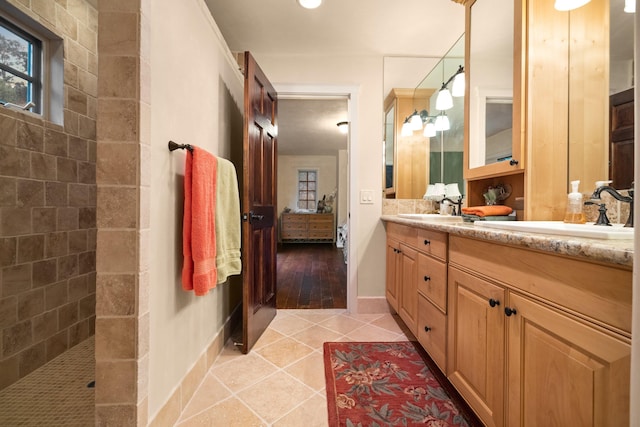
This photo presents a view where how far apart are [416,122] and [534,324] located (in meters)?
2.10

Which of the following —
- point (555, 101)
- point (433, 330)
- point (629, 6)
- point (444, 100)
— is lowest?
point (433, 330)

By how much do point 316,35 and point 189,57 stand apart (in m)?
1.24

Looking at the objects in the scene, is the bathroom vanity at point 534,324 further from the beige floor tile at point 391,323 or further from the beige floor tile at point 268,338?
the beige floor tile at point 268,338

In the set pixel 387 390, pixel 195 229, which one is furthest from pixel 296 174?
pixel 387 390

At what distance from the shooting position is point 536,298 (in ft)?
2.53

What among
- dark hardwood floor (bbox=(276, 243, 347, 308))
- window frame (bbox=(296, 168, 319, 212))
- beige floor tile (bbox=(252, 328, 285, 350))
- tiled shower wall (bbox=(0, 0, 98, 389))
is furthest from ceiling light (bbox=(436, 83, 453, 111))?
window frame (bbox=(296, 168, 319, 212))

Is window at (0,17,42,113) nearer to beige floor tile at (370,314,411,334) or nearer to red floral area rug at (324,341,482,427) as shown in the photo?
red floral area rug at (324,341,482,427)

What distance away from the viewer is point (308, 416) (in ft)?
3.94

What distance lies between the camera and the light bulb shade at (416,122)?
247 centimetres

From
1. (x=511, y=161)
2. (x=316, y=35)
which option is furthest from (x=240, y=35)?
(x=511, y=161)

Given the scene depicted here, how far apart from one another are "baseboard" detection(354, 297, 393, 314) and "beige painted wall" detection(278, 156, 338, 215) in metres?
5.04

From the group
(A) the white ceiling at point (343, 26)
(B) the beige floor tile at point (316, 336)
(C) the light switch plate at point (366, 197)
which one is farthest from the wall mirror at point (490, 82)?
(B) the beige floor tile at point (316, 336)

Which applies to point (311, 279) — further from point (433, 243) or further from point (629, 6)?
point (629, 6)

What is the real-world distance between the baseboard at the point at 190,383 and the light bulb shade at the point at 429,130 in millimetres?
2310
